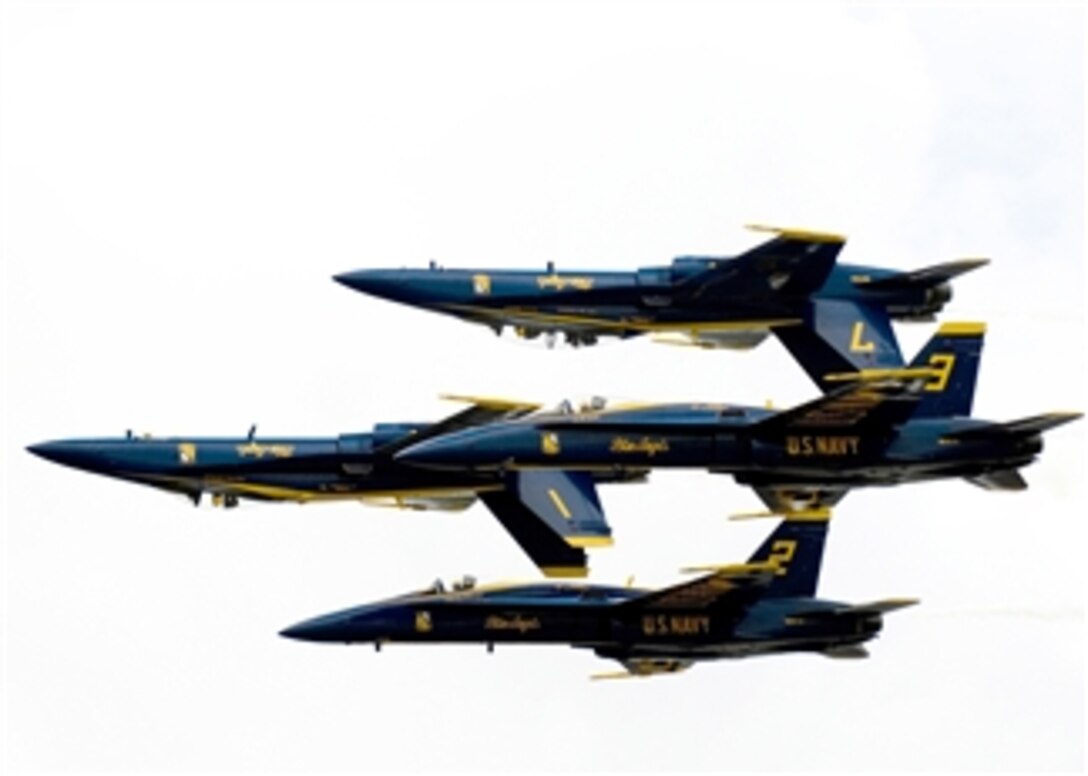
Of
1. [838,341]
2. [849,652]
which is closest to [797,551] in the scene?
[849,652]

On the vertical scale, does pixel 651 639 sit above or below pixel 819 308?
below

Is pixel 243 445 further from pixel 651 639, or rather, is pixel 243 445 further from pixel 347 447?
pixel 651 639

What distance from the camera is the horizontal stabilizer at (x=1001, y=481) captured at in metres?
79.4

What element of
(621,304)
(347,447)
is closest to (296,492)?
(347,447)

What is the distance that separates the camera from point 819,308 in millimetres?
82750

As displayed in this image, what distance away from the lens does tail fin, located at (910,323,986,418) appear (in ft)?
263

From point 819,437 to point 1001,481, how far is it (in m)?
4.55

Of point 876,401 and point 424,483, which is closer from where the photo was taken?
point 876,401

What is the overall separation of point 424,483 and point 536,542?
10.5 ft

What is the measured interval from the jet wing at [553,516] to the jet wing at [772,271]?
5.57 meters

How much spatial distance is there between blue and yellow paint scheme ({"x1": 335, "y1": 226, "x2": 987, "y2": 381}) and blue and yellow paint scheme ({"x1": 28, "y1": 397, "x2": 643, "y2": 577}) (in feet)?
11.5

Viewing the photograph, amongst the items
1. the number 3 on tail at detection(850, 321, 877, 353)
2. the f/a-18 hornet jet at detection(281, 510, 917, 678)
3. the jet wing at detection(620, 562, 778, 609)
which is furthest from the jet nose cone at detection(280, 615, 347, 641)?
the number 3 on tail at detection(850, 321, 877, 353)

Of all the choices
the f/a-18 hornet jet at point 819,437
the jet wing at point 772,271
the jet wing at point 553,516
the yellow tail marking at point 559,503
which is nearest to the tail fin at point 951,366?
the f/a-18 hornet jet at point 819,437

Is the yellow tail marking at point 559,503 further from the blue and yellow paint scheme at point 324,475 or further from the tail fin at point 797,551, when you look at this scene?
the tail fin at point 797,551
